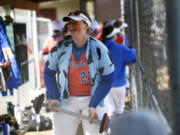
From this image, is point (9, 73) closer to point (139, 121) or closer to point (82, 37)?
point (82, 37)

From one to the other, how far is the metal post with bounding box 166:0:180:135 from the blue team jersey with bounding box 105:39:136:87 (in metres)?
4.72

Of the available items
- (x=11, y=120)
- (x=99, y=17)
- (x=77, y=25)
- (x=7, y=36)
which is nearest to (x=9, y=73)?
(x=7, y=36)

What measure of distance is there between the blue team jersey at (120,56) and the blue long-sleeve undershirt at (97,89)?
227 cm

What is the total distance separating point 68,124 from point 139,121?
262cm

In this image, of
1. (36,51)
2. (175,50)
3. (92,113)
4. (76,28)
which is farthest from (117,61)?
(175,50)

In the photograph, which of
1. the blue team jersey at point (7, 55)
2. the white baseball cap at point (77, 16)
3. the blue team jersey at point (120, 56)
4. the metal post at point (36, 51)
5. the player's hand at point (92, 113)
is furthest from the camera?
the metal post at point (36, 51)

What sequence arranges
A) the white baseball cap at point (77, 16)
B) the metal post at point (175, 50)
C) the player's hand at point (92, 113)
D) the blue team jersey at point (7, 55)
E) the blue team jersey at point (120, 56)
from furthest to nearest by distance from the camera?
the blue team jersey at point (120, 56) < the blue team jersey at point (7, 55) < the white baseball cap at point (77, 16) < the player's hand at point (92, 113) < the metal post at point (175, 50)

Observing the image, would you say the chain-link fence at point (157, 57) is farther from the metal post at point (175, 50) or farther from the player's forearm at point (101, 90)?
the player's forearm at point (101, 90)

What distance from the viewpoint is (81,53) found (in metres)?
3.57

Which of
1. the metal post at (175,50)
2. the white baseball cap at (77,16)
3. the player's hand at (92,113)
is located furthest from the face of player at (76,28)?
the metal post at (175,50)

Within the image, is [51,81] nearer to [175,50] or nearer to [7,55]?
[7,55]

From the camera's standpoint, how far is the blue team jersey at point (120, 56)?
19.1 ft

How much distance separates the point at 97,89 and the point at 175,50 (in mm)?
2423

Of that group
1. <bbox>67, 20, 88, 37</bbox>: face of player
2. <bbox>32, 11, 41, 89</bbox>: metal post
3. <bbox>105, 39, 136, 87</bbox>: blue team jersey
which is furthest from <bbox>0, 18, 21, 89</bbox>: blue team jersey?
<bbox>32, 11, 41, 89</bbox>: metal post
